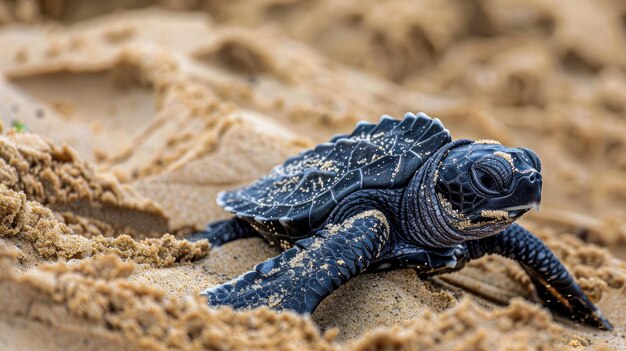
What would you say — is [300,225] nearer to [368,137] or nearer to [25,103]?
[368,137]

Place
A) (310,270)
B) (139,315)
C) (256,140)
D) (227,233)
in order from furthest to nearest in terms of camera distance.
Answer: (256,140) < (227,233) < (310,270) < (139,315)

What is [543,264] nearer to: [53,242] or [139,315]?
[139,315]

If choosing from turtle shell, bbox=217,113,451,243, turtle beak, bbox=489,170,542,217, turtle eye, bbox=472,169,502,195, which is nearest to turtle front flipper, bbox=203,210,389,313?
turtle shell, bbox=217,113,451,243

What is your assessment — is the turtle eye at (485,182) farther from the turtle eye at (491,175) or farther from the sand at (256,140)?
the sand at (256,140)

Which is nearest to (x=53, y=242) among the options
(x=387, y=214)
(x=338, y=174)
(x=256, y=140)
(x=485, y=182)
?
(x=338, y=174)

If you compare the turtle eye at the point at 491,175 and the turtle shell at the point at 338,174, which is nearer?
the turtle eye at the point at 491,175

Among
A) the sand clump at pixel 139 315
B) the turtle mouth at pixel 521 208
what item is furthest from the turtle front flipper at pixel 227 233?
the turtle mouth at pixel 521 208

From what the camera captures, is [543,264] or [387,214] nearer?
[387,214]

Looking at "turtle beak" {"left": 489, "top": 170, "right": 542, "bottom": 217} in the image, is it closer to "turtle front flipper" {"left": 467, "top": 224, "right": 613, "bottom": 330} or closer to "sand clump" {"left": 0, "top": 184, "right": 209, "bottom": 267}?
"turtle front flipper" {"left": 467, "top": 224, "right": 613, "bottom": 330}

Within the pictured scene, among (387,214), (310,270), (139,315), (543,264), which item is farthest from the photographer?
Result: (543,264)
